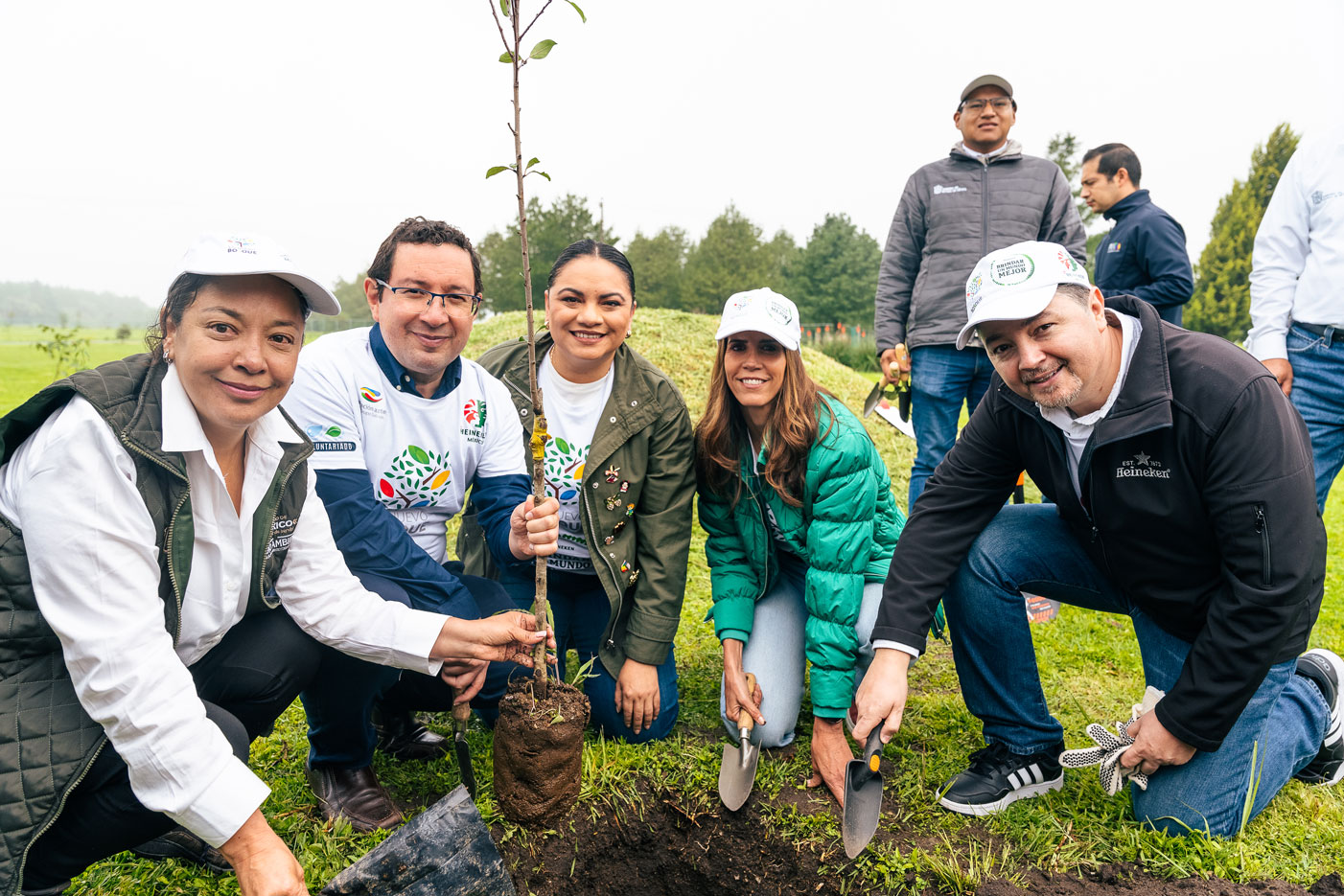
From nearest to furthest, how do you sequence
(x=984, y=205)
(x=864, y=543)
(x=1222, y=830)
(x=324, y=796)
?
(x=1222, y=830) → (x=324, y=796) → (x=864, y=543) → (x=984, y=205)

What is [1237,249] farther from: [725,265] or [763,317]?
[763,317]

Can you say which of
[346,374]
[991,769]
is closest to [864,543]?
[991,769]

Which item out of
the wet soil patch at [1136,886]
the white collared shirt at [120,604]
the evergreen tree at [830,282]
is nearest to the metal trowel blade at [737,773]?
the wet soil patch at [1136,886]

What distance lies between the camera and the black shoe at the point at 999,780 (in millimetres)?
2529

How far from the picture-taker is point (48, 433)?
5.10 feet

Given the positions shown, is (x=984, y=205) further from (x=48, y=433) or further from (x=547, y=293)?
(x=48, y=433)

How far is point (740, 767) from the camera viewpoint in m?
2.63

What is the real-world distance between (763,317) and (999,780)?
5.70 ft

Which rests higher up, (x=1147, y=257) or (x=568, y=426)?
(x=1147, y=257)

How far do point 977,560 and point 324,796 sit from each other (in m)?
Result: 2.25

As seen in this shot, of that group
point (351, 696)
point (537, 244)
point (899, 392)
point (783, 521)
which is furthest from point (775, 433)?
point (537, 244)

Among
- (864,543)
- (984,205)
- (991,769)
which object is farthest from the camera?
(984,205)

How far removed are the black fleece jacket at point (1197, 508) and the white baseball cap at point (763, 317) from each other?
0.70 metres

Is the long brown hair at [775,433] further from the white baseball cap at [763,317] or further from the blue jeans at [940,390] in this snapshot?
the blue jeans at [940,390]
